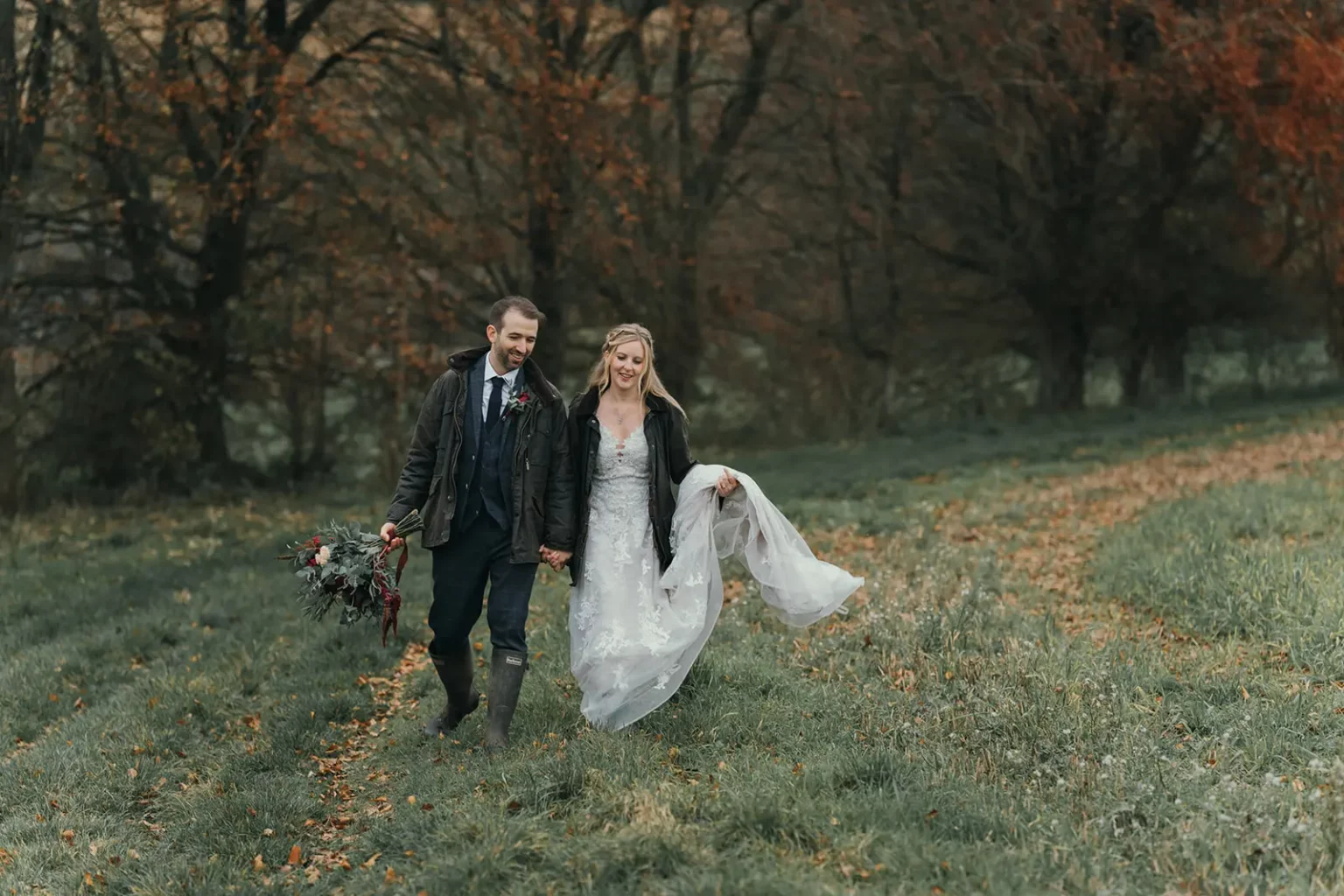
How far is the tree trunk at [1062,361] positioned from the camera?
85.3ft

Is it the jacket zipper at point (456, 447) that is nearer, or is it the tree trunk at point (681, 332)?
the jacket zipper at point (456, 447)

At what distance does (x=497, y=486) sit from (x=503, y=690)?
1027 mm

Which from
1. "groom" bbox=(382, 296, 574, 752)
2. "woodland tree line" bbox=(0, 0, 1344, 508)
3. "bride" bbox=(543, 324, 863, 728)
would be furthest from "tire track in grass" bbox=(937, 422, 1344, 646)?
"woodland tree line" bbox=(0, 0, 1344, 508)

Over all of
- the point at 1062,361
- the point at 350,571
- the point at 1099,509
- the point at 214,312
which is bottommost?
the point at 1099,509

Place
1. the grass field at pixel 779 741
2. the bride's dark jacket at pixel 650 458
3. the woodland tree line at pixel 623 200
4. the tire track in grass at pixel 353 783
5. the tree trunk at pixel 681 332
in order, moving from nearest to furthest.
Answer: the grass field at pixel 779 741 → the tire track in grass at pixel 353 783 → the bride's dark jacket at pixel 650 458 → the woodland tree line at pixel 623 200 → the tree trunk at pixel 681 332

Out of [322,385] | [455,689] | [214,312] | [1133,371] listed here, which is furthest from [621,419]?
[1133,371]

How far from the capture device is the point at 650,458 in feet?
21.6

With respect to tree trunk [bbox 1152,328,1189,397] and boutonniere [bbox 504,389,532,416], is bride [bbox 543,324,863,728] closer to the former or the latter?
boutonniere [bbox 504,389,532,416]

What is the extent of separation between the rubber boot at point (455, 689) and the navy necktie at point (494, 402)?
4.08 feet

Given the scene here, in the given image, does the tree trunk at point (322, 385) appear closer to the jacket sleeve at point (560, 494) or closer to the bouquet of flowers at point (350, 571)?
the bouquet of flowers at point (350, 571)

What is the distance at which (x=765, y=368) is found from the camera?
90.2 ft

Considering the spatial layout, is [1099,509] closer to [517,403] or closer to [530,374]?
[530,374]

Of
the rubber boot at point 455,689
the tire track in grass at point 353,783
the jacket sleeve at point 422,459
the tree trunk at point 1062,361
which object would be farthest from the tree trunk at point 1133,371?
the jacket sleeve at point 422,459

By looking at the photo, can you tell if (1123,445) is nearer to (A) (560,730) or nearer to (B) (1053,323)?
(B) (1053,323)
